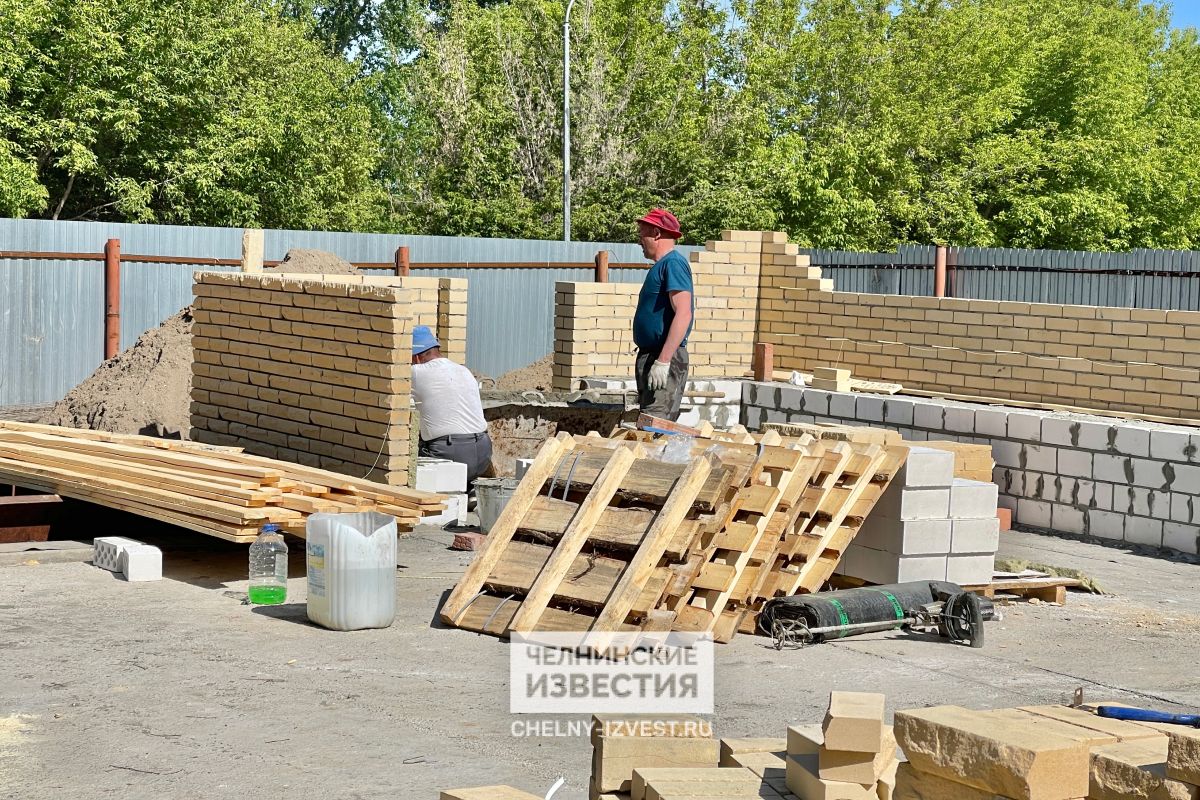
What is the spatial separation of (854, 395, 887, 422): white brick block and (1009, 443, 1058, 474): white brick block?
1.45 meters

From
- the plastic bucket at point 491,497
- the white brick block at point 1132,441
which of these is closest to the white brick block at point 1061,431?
the white brick block at point 1132,441

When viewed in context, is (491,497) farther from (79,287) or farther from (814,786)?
(79,287)

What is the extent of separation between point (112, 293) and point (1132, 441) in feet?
38.0

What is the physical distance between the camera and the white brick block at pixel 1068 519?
35.4ft

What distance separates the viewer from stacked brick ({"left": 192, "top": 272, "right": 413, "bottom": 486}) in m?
9.69

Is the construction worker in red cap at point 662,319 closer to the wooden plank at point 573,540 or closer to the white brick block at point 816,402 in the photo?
the wooden plank at point 573,540

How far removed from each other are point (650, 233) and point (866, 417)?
12.9 feet

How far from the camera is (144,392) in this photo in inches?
525

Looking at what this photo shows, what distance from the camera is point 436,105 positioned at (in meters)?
31.7

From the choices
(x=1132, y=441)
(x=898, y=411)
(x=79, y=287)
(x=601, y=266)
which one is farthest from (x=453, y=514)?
(x=601, y=266)

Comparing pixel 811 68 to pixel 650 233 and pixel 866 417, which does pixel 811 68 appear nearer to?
pixel 866 417

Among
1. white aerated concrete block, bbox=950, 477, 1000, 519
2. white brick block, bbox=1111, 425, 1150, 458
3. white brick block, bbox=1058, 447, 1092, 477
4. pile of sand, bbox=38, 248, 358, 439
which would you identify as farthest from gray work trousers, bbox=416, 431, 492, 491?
white brick block, bbox=1111, 425, 1150, 458

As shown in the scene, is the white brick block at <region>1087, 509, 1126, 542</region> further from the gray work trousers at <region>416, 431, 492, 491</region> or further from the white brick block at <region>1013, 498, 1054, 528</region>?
the gray work trousers at <region>416, 431, 492, 491</region>

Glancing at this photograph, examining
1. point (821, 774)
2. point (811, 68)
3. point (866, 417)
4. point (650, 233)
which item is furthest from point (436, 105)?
point (821, 774)
